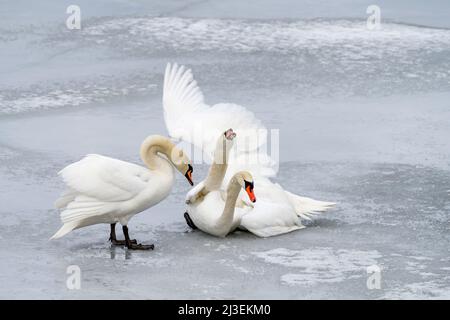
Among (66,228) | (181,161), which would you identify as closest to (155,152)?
(181,161)

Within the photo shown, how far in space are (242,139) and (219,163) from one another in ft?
2.92

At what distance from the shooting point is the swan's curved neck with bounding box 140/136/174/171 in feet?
24.8

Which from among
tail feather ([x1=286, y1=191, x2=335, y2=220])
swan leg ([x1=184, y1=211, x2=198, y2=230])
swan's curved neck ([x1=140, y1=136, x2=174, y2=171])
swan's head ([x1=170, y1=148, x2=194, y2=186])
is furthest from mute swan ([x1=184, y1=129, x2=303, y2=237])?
swan's curved neck ([x1=140, y1=136, x2=174, y2=171])

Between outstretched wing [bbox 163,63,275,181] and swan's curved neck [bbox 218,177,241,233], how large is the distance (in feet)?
2.17

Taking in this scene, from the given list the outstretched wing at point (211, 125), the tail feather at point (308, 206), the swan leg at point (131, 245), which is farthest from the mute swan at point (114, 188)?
the tail feather at point (308, 206)

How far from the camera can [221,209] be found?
25.6 ft

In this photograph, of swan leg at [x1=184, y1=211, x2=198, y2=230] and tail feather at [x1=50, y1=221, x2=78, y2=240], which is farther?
swan leg at [x1=184, y1=211, x2=198, y2=230]

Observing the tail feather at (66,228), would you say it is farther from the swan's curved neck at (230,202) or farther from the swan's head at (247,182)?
the swan's head at (247,182)

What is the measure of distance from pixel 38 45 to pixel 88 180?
5131 mm

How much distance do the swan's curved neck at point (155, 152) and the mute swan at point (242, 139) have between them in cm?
38

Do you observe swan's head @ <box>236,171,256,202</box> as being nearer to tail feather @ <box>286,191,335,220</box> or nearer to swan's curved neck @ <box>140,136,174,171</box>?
swan's curved neck @ <box>140,136,174,171</box>

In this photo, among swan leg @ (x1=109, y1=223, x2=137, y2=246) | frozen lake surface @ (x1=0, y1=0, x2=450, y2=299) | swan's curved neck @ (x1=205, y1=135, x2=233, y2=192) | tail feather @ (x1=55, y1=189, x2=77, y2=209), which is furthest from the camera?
swan's curved neck @ (x1=205, y1=135, x2=233, y2=192)

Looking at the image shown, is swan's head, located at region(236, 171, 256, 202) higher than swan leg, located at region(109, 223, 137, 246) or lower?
higher

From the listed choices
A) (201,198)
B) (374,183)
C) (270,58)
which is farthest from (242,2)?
(201,198)
